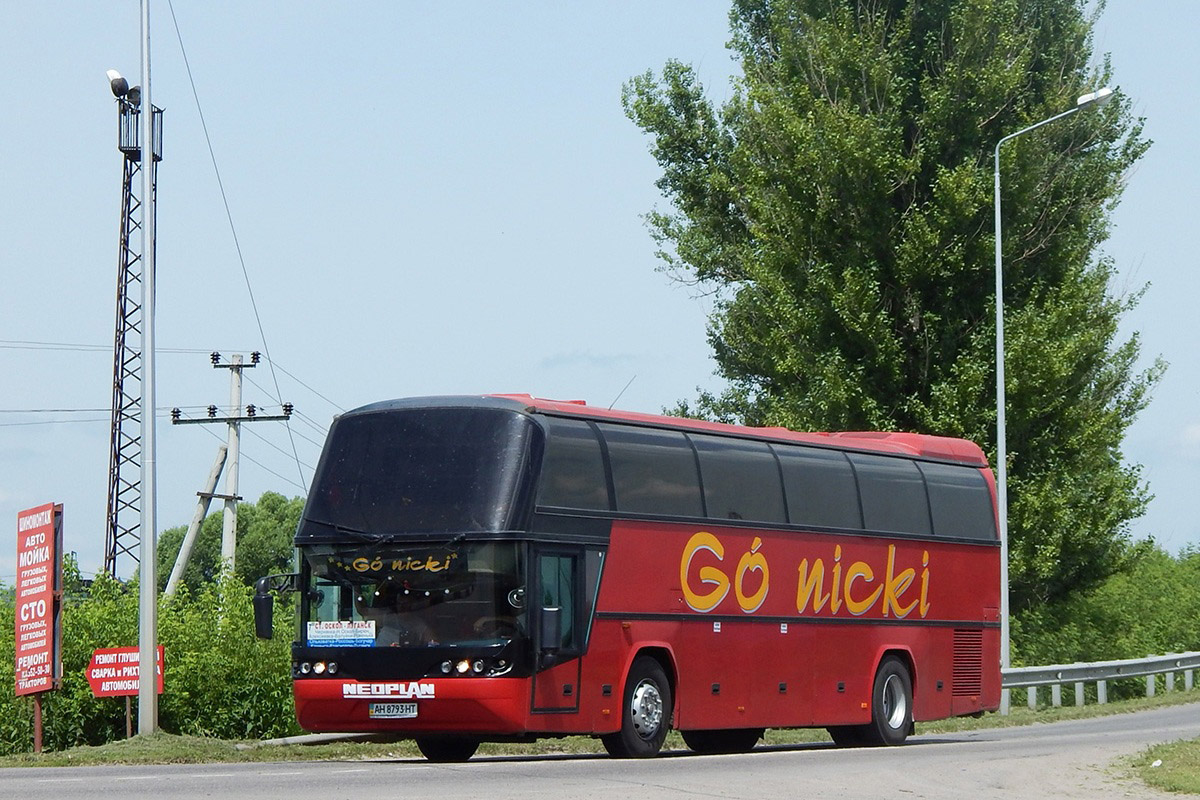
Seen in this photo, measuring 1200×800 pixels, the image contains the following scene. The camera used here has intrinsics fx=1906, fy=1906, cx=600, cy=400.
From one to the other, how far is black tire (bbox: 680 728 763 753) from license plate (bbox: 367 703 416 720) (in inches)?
211

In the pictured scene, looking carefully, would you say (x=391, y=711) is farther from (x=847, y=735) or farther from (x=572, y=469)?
(x=847, y=735)

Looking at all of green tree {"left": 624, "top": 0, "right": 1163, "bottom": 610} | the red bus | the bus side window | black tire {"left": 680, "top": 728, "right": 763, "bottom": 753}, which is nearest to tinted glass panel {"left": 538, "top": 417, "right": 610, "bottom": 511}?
the red bus

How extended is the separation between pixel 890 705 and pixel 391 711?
8.05m

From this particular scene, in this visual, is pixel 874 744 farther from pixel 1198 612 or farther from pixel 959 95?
pixel 1198 612

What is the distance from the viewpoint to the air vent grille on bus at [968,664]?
82.6 feet

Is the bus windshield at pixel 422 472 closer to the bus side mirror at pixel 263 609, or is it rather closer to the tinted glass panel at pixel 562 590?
the tinted glass panel at pixel 562 590

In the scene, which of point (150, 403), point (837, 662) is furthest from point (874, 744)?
point (150, 403)

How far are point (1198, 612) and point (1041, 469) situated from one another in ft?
37.3

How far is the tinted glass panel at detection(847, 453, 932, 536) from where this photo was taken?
76.7ft

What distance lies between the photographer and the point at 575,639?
1856 cm

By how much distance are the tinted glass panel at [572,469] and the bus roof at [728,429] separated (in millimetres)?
212

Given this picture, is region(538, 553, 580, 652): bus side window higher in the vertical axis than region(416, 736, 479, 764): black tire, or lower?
higher

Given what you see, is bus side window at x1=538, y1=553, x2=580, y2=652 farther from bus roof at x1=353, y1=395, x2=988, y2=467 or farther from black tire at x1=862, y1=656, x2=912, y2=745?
black tire at x1=862, y1=656, x2=912, y2=745

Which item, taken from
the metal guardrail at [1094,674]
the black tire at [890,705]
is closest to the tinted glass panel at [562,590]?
the black tire at [890,705]
